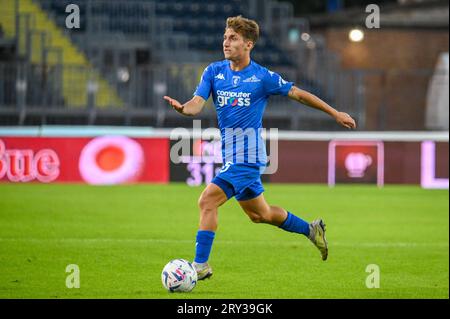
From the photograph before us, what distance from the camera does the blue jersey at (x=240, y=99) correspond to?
30.2 feet

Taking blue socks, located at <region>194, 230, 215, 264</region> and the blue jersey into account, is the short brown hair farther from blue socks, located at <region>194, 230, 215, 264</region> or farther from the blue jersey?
blue socks, located at <region>194, 230, 215, 264</region>

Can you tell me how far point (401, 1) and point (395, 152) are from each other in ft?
43.9

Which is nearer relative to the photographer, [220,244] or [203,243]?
[203,243]

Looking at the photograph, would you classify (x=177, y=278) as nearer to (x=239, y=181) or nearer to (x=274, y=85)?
Result: (x=239, y=181)

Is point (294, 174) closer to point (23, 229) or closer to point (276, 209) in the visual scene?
point (23, 229)

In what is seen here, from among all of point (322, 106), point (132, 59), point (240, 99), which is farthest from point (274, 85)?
point (132, 59)

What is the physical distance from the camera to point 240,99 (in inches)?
363

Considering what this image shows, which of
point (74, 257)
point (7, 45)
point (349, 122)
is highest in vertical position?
point (7, 45)

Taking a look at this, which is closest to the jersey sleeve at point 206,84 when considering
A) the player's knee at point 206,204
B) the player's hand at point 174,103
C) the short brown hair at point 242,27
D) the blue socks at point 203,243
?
the short brown hair at point 242,27

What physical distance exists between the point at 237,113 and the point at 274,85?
376 mm

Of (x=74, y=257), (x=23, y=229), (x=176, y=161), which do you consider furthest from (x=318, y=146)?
(x=74, y=257)

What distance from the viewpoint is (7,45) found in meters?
24.8

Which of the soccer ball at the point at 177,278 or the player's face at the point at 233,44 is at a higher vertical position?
the player's face at the point at 233,44

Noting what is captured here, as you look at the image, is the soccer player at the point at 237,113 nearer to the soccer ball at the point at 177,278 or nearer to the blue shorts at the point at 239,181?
the blue shorts at the point at 239,181
